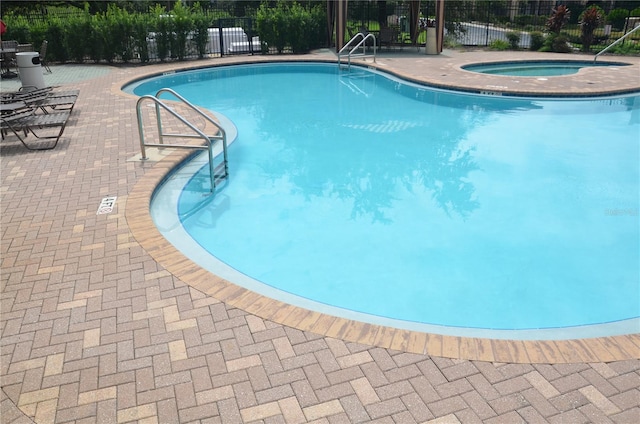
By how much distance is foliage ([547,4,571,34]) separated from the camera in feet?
68.4

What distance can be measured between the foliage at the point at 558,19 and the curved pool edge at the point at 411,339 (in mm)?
20819

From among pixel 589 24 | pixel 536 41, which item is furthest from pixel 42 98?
pixel 589 24

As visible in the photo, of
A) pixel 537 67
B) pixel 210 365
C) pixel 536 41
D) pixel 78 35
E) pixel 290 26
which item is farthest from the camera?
pixel 536 41

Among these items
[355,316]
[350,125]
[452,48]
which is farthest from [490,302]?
[452,48]

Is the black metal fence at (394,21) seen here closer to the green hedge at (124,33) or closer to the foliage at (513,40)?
the green hedge at (124,33)

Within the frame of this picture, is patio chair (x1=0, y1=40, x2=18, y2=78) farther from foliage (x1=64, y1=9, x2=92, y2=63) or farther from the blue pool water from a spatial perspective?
the blue pool water

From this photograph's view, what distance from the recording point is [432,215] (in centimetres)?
662

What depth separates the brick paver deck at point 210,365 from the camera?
2.98 meters

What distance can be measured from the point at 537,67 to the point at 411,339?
17.1 m

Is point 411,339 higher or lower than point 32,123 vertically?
lower

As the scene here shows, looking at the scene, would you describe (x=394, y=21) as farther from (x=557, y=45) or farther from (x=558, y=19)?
(x=557, y=45)

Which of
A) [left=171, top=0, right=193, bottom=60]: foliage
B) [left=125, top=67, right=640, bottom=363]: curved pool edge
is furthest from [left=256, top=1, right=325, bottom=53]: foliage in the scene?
[left=125, top=67, right=640, bottom=363]: curved pool edge

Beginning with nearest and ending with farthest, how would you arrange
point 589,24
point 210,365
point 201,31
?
point 210,365
point 201,31
point 589,24

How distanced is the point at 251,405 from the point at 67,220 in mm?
3511
